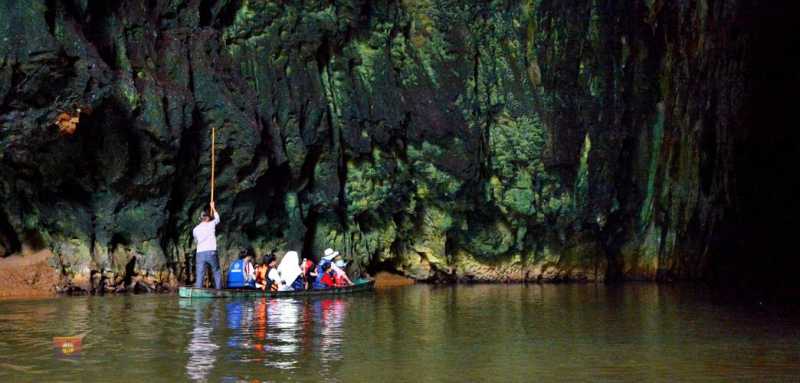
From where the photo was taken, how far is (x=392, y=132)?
3100 cm

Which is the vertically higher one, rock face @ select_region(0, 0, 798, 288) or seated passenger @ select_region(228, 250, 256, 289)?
rock face @ select_region(0, 0, 798, 288)

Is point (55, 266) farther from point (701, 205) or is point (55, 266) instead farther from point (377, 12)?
point (701, 205)

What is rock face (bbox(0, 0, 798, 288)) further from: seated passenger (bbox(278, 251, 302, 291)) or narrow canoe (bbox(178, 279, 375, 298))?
narrow canoe (bbox(178, 279, 375, 298))

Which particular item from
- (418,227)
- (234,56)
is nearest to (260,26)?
(234,56)

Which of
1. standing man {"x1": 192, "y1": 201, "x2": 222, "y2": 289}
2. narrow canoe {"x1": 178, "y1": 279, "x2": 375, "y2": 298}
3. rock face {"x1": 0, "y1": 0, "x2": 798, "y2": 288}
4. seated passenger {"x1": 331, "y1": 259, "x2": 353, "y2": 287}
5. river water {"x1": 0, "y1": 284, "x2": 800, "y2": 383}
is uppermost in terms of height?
rock face {"x1": 0, "y1": 0, "x2": 798, "y2": 288}

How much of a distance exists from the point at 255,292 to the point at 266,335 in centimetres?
799

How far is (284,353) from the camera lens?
44.0 ft

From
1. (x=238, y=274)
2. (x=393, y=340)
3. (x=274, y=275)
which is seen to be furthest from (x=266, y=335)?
(x=274, y=275)

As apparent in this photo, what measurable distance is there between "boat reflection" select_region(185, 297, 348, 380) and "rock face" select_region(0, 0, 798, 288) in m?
5.29

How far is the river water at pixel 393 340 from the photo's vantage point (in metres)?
12.0

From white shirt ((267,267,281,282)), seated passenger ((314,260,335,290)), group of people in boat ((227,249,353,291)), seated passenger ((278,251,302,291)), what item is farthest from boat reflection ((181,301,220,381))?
seated passenger ((314,260,335,290))

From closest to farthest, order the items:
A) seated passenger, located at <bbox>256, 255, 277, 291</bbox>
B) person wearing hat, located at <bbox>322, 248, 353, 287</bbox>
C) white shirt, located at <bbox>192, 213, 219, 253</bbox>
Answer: white shirt, located at <bbox>192, 213, 219, 253</bbox> → seated passenger, located at <bbox>256, 255, 277, 291</bbox> → person wearing hat, located at <bbox>322, 248, 353, 287</bbox>

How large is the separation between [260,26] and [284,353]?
1667cm

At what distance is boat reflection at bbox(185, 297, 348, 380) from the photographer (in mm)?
12719
